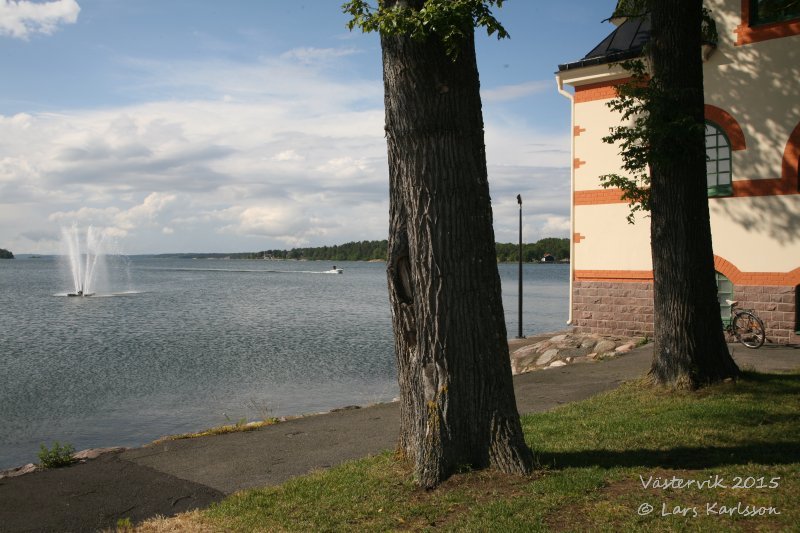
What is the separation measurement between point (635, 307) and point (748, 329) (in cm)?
293

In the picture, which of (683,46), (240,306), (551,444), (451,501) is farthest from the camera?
(240,306)

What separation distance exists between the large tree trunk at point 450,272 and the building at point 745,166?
37.4ft

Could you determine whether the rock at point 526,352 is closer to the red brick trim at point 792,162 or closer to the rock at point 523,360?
the rock at point 523,360

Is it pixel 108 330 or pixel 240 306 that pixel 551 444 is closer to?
pixel 108 330

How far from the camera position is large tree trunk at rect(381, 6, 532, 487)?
593 cm

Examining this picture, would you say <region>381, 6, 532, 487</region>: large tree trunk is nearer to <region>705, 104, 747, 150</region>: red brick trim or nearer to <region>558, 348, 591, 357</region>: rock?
<region>558, 348, 591, 357</region>: rock

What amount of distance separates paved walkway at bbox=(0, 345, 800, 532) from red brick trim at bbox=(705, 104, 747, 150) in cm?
816

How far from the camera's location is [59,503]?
6781 mm

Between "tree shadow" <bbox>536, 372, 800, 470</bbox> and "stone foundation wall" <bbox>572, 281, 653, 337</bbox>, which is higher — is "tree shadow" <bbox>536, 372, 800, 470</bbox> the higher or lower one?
the lower one

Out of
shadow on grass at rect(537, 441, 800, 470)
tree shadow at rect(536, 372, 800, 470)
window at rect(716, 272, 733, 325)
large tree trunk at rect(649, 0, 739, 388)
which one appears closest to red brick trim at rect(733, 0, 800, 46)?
window at rect(716, 272, 733, 325)

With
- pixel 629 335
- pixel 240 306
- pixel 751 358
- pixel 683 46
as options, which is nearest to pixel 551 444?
pixel 683 46

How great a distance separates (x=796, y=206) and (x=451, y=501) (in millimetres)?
13955

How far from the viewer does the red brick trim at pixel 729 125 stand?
16.4 m

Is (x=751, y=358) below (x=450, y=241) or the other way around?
below
